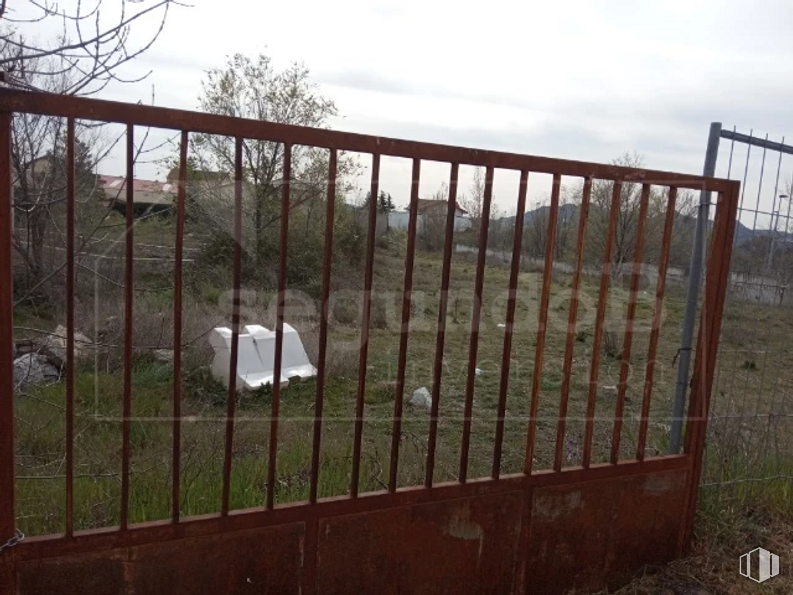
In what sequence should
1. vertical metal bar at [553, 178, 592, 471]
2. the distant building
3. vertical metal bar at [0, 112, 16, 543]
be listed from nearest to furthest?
vertical metal bar at [0, 112, 16, 543], vertical metal bar at [553, 178, 592, 471], the distant building

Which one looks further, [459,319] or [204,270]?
[459,319]

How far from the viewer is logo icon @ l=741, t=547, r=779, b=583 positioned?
9.28 ft

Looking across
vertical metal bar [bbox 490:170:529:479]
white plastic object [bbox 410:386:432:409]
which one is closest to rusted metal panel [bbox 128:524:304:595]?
vertical metal bar [bbox 490:170:529:479]

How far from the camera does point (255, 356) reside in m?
5.98

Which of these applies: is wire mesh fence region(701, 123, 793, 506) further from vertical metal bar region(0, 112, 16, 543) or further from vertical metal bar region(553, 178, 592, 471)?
vertical metal bar region(0, 112, 16, 543)

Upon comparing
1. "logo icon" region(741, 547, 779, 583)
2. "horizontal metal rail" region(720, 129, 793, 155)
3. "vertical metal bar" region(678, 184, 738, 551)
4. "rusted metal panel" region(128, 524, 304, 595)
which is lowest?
"logo icon" region(741, 547, 779, 583)

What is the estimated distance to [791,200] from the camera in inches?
137

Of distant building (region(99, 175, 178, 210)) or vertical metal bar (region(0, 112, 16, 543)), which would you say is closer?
vertical metal bar (region(0, 112, 16, 543))

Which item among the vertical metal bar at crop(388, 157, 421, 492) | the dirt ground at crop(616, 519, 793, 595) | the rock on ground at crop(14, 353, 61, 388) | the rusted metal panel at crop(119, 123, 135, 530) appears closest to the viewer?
the rusted metal panel at crop(119, 123, 135, 530)

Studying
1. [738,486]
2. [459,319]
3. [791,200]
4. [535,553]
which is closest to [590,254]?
[459,319]

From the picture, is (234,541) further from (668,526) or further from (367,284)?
(668,526)

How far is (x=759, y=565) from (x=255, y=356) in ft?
14.5

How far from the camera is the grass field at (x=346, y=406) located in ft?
9.91

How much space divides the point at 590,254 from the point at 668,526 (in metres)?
5.15
